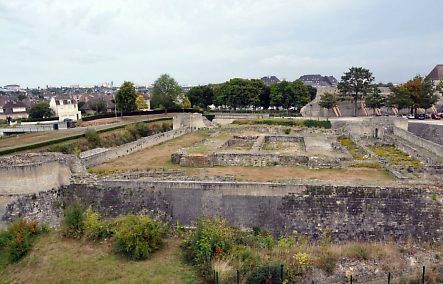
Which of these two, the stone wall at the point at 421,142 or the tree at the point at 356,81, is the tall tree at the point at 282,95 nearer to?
the tree at the point at 356,81

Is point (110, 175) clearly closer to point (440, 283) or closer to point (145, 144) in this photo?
point (145, 144)

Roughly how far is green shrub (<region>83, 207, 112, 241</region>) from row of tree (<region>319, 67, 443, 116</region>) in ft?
107

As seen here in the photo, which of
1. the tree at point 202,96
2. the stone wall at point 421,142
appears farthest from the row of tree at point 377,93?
the tree at point 202,96

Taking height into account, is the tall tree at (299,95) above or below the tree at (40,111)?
above

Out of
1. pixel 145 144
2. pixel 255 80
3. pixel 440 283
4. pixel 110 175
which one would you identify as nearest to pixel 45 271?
pixel 110 175

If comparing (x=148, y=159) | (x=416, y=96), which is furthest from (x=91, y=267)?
(x=416, y=96)

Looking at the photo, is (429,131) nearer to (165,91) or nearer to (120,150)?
(120,150)

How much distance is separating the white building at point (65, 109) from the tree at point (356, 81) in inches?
1284

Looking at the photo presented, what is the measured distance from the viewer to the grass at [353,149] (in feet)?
68.6

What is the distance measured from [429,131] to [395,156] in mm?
11155

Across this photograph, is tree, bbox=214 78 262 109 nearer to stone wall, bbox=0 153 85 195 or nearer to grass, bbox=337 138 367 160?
grass, bbox=337 138 367 160

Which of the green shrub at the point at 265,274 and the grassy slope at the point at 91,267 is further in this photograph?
the grassy slope at the point at 91,267

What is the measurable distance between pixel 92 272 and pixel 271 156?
421 inches

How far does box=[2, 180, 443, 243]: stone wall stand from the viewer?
13.0m
